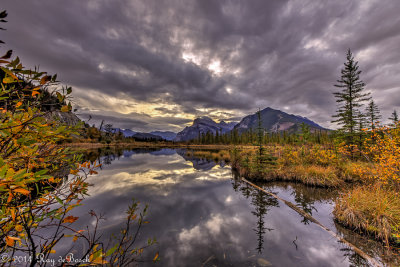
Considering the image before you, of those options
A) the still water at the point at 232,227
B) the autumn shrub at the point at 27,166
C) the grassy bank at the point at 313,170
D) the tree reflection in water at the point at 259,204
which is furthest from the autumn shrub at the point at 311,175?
the autumn shrub at the point at 27,166

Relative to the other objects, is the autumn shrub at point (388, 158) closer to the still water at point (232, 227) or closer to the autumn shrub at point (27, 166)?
the still water at point (232, 227)

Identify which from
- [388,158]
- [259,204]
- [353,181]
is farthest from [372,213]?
[353,181]

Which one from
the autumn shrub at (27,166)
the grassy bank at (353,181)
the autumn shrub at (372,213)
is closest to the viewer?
the autumn shrub at (27,166)

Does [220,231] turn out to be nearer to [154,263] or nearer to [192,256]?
[192,256]

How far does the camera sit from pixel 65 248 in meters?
5.37

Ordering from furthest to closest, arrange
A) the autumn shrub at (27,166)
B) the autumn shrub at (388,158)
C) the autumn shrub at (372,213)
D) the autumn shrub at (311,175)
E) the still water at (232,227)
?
1. the autumn shrub at (311,175)
2. the autumn shrub at (388,158)
3. the autumn shrub at (372,213)
4. the still water at (232,227)
5. the autumn shrub at (27,166)

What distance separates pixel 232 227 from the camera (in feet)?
21.9

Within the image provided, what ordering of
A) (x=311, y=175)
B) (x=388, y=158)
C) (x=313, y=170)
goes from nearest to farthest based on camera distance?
1. (x=388, y=158)
2. (x=311, y=175)
3. (x=313, y=170)

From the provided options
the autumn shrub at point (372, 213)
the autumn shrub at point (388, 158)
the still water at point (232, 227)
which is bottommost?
the still water at point (232, 227)

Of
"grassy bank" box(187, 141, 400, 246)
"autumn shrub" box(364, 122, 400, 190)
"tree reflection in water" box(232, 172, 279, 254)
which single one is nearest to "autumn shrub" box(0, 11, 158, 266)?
"tree reflection in water" box(232, 172, 279, 254)

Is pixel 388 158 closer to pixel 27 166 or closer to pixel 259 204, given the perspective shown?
pixel 259 204

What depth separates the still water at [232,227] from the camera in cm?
500

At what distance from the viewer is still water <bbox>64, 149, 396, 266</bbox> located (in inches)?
197

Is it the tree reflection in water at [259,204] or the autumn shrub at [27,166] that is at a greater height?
the autumn shrub at [27,166]
